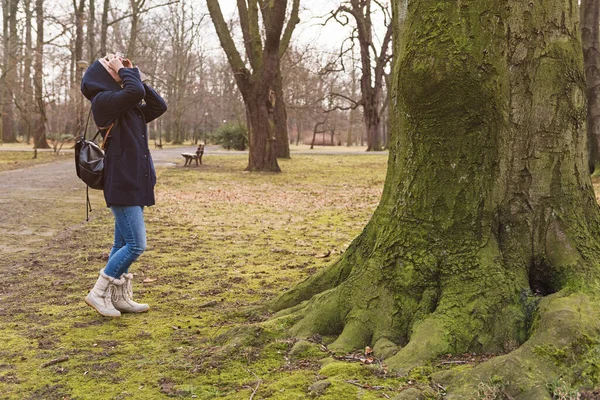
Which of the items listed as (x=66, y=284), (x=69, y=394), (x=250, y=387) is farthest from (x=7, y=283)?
(x=250, y=387)

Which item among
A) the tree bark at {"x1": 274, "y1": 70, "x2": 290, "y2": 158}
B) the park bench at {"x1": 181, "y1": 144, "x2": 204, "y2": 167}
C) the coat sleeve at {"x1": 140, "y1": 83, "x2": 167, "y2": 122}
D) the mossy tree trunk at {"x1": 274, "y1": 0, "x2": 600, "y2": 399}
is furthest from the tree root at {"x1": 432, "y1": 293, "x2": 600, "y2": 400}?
the tree bark at {"x1": 274, "y1": 70, "x2": 290, "y2": 158}

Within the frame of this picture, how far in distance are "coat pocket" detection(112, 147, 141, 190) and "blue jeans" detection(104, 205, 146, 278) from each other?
6.8 inches

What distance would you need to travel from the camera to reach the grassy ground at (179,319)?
10.1ft

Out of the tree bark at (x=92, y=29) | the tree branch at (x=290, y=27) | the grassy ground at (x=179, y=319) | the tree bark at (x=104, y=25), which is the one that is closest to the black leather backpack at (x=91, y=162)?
the grassy ground at (x=179, y=319)

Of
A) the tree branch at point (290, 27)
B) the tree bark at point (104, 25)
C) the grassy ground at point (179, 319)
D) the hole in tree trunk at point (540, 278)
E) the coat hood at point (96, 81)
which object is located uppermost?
the tree bark at point (104, 25)

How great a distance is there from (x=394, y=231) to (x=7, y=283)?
12.7 feet

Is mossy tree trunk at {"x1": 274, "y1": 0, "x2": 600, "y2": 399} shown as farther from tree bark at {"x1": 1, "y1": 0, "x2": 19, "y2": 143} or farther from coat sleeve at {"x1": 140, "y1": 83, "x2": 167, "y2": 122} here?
tree bark at {"x1": 1, "y1": 0, "x2": 19, "y2": 143}

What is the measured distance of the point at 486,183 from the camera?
3.37 meters

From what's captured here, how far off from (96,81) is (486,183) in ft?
8.93

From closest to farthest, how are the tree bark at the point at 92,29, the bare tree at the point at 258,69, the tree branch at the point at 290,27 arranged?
the bare tree at the point at 258,69 < the tree branch at the point at 290,27 < the tree bark at the point at 92,29

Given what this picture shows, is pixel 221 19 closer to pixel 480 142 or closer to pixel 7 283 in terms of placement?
pixel 7 283

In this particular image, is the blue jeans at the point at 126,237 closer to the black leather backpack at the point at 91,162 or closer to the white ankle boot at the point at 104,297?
the white ankle boot at the point at 104,297

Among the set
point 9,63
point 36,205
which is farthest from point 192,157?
point 9,63

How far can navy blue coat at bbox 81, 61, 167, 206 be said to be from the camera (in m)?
4.12
